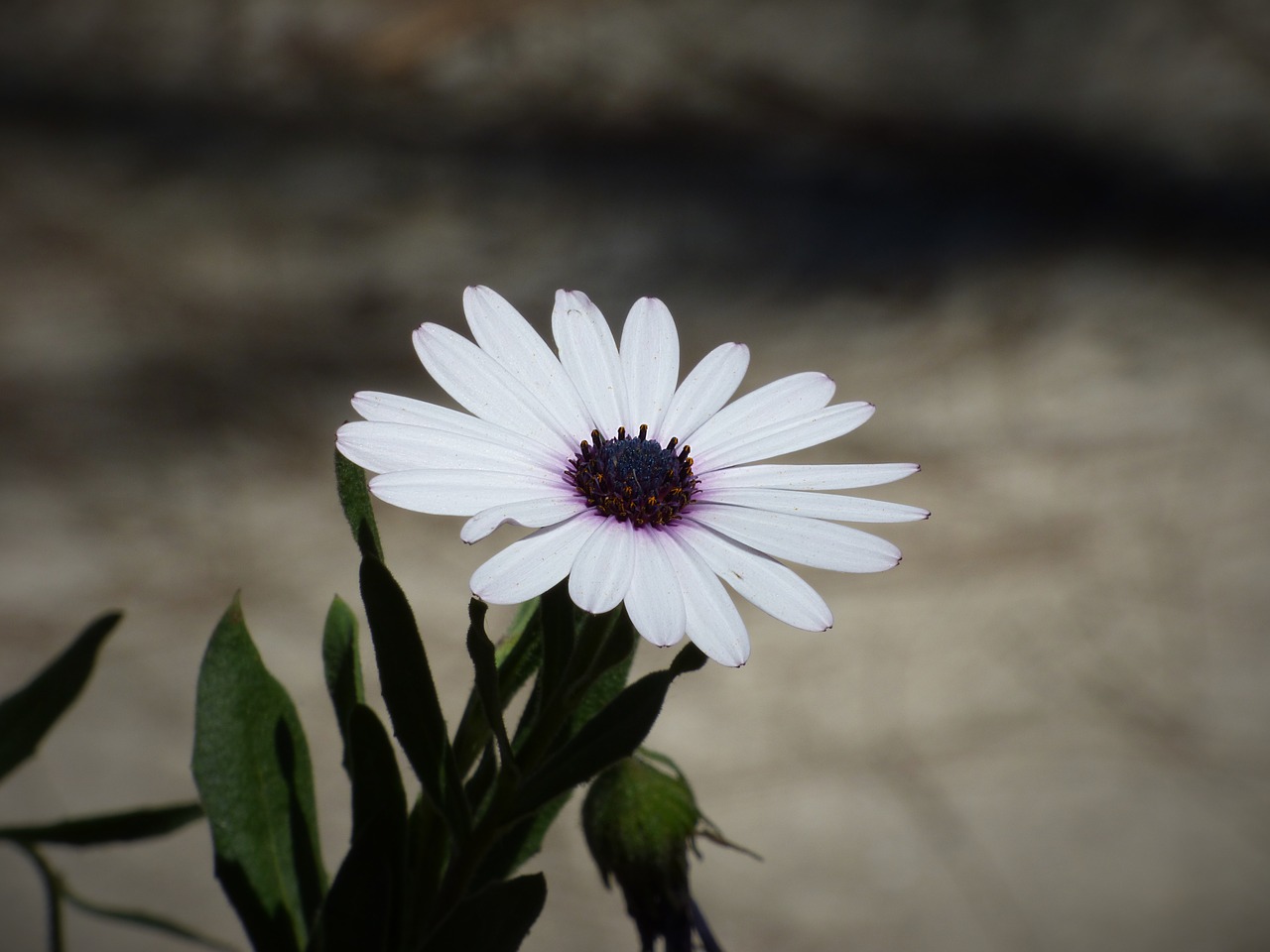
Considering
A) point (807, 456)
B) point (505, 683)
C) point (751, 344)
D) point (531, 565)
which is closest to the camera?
point (531, 565)

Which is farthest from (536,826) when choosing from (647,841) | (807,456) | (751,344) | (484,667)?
(751,344)

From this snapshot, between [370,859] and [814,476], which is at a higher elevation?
[814,476]

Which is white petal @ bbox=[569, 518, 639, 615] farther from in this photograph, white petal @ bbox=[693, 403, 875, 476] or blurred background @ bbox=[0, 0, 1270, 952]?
Answer: blurred background @ bbox=[0, 0, 1270, 952]

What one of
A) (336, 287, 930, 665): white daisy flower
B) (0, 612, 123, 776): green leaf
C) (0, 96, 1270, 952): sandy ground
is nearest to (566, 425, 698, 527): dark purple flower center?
(336, 287, 930, 665): white daisy flower

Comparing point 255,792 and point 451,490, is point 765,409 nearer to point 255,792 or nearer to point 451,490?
point 451,490

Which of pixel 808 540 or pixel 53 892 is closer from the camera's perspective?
pixel 808 540

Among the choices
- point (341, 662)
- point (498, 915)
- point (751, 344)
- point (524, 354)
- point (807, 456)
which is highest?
point (751, 344)
